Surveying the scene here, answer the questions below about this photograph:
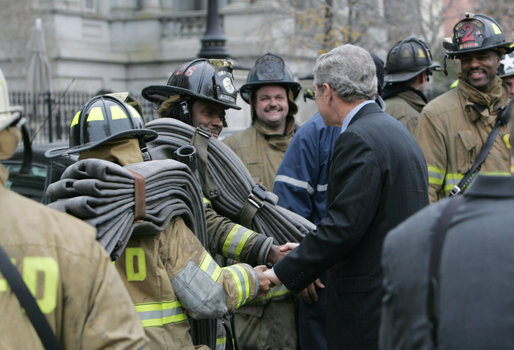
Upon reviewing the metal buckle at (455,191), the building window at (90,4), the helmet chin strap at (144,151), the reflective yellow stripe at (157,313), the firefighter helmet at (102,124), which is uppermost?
the building window at (90,4)

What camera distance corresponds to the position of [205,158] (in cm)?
413

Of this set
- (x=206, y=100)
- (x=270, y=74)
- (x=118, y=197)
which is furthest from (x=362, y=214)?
(x=270, y=74)

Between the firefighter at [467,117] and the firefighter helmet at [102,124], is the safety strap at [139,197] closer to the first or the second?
the firefighter helmet at [102,124]

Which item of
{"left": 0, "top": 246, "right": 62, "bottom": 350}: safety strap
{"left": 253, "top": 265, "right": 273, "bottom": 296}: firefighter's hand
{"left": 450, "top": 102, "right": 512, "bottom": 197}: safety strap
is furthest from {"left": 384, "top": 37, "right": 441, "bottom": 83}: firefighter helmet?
{"left": 0, "top": 246, "right": 62, "bottom": 350}: safety strap

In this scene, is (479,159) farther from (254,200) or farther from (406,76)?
(254,200)

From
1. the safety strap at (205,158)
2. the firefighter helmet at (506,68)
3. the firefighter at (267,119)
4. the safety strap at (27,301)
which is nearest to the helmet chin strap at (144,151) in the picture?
the safety strap at (205,158)

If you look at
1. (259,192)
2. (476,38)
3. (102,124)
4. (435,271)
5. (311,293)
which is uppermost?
(476,38)

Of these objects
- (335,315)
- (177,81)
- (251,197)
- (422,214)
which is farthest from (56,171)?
(422,214)

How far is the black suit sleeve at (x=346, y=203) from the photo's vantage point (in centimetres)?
362

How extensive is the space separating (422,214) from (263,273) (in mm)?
1832

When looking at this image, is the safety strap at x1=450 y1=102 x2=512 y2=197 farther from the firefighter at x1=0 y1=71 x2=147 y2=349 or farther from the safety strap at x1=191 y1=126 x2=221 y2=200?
the firefighter at x1=0 y1=71 x2=147 y2=349

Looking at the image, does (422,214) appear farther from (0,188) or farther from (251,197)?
(251,197)

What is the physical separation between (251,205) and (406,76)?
290 centimetres

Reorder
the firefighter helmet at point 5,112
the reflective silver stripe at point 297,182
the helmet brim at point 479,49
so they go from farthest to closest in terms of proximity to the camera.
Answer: the helmet brim at point 479,49 < the reflective silver stripe at point 297,182 < the firefighter helmet at point 5,112
